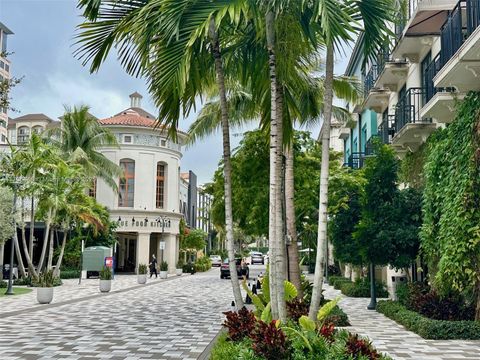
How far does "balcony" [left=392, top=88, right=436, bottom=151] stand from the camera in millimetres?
15875

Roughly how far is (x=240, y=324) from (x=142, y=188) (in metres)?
38.8

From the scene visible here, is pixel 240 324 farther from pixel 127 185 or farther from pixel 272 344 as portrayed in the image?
pixel 127 185

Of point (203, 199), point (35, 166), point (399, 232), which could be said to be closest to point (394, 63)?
point (399, 232)

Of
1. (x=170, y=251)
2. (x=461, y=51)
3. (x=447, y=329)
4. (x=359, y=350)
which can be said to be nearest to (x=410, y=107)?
(x=461, y=51)

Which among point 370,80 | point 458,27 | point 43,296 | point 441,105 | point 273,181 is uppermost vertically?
point 370,80

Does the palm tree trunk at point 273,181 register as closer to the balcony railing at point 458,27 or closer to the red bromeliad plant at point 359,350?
the red bromeliad plant at point 359,350

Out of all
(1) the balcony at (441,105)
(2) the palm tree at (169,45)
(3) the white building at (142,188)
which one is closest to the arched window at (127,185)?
(3) the white building at (142,188)

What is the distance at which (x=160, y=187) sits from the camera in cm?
4722

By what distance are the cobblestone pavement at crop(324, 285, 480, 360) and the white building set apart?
3192cm

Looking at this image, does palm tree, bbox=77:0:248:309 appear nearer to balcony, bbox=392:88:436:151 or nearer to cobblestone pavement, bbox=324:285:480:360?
cobblestone pavement, bbox=324:285:480:360

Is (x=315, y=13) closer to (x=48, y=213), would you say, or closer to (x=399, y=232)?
(x=399, y=232)

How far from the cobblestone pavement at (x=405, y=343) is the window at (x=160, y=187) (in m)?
33.8

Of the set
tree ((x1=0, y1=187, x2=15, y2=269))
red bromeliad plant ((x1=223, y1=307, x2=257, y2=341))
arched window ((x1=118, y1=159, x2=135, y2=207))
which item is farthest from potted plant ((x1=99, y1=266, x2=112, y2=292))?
arched window ((x1=118, y1=159, x2=135, y2=207))

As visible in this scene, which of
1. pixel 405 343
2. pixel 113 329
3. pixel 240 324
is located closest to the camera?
pixel 240 324
